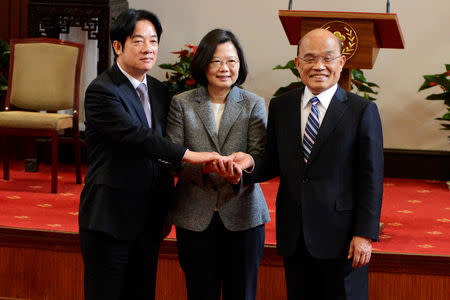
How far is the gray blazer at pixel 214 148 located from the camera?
87.7 inches

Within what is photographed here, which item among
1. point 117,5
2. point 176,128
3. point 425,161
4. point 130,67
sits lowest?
point 425,161

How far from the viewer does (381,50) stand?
5547 mm

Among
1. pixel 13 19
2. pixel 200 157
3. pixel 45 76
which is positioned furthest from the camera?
pixel 13 19

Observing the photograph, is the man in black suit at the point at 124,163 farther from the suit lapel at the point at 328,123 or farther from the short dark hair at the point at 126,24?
the suit lapel at the point at 328,123

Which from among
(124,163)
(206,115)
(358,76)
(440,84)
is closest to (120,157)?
(124,163)

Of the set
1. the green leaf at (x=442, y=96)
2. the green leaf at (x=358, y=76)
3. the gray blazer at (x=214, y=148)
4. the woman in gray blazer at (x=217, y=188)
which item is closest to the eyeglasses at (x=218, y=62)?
the woman in gray blazer at (x=217, y=188)

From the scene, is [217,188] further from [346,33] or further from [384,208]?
[384,208]

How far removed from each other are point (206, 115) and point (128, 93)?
0.28m

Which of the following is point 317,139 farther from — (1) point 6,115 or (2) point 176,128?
(1) point 6,115

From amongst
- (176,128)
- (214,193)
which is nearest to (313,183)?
(214,193)

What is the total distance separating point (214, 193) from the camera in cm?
225

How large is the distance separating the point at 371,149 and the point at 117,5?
3.87m

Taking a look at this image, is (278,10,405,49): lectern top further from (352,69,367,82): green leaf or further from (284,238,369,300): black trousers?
(352,69,367,82): green leaf

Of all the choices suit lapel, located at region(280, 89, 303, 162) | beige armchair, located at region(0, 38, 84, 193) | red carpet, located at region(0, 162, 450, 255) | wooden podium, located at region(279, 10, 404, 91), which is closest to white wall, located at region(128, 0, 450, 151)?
red carpet, located at region(0, 162, 450, 255)
